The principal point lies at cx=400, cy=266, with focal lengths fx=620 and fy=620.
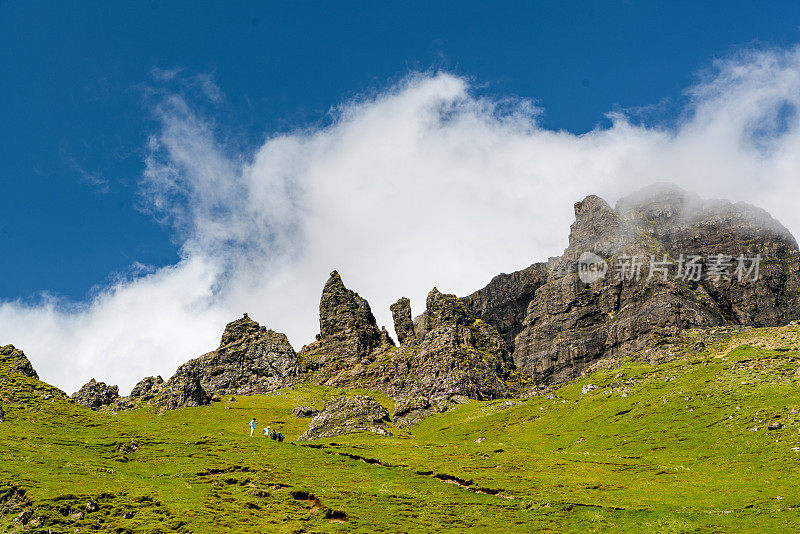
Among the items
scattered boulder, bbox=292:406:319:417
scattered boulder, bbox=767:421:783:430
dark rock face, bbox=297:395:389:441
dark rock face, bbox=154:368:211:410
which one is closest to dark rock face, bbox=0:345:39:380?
dark rock face, bbox=297:395:389:441

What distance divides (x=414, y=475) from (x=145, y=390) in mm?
159037

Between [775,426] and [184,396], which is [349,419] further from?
[184,396]

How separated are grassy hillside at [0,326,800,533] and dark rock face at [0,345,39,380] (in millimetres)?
36046

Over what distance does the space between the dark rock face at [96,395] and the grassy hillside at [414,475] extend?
112346 millimetres

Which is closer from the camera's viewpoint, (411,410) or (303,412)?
(411,410)

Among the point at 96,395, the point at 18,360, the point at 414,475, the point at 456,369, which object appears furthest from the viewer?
the point at 96,395

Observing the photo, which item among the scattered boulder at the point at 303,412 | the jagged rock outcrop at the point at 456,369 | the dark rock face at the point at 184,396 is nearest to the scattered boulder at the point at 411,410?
the jagged rock outcrop at the point at 456,369

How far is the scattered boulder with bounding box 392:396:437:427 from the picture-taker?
6235 inches

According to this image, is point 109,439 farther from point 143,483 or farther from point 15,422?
point 143,483

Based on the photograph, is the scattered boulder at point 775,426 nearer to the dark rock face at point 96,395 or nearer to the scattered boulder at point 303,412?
the scattered boulder at point 303,412

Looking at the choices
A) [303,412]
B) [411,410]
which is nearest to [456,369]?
[411,410]

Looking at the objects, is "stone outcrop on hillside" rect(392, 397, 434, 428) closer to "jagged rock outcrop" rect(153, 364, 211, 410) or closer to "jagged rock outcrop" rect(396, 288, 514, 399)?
"jagged rock outcrop" rect(396, 288, 514, 399)

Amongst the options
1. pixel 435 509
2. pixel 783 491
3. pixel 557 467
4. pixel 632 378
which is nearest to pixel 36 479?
pixel 435 509

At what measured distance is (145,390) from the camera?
194 meters
